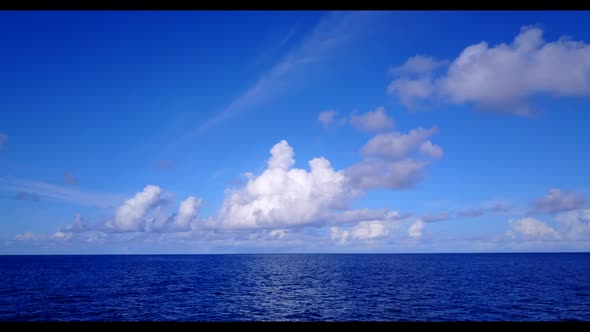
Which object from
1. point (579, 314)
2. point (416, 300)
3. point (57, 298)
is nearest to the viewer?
point (579, 314)

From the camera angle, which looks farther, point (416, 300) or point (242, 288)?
point (242, 288)
